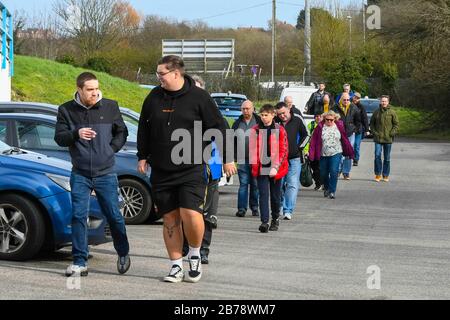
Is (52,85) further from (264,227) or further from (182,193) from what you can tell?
(182,193)

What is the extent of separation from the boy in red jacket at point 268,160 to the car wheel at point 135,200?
1.53 meters

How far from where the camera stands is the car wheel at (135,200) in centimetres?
1312

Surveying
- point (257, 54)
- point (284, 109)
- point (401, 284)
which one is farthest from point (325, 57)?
point (401, 284)

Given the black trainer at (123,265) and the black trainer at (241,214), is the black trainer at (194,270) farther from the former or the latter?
the black trainer at (241,214)

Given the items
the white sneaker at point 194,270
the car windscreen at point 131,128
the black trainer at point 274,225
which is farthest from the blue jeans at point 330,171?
the white sneaker at point 194,270

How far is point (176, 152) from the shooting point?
8547mm

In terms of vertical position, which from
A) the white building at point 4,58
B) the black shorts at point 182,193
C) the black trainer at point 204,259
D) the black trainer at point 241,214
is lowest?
the black trainer at point 241,214

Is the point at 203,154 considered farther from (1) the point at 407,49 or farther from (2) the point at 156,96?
(1) the point at 407,49

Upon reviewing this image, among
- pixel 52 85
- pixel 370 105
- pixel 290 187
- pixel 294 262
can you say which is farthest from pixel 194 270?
pixel 370 105

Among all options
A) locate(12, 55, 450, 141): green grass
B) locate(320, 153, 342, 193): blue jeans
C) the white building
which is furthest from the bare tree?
locate(320, 153, 342, 193): blue jeans

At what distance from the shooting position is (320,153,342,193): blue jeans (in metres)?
17.4

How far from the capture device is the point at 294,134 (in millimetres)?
14445

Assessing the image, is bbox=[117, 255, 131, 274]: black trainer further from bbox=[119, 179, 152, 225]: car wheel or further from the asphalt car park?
bbox=[119, 179, 152, 225]: car wheel

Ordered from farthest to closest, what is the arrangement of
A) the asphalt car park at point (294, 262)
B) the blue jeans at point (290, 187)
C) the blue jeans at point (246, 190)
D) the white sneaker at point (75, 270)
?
the blue jeans at point (246, 190)
the blue jeans at point (290, 187)
the white sneaker at point (75, 270)
the asphalt car park at point (294, 262)
